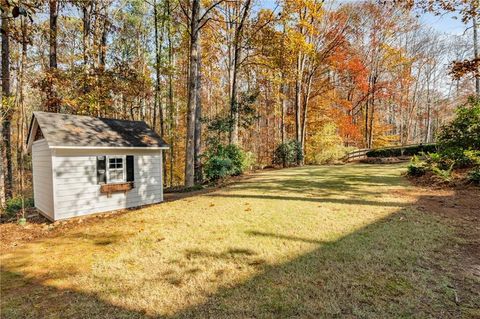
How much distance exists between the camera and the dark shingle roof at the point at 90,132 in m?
7.34

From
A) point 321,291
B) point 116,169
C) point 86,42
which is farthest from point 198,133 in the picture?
point 321,291

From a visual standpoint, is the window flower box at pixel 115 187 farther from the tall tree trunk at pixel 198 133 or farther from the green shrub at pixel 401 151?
the green shrub at pixel 401 151

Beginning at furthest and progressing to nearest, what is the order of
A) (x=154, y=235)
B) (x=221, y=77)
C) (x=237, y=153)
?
1. (x=221, y=77)
2. (x=237, y=153)
3. (x=154, y=235)

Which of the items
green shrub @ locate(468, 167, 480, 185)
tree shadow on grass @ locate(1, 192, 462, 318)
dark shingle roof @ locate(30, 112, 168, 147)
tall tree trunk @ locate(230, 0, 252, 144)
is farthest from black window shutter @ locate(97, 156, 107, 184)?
green shrub @ locate(468, 167, 480, 185)

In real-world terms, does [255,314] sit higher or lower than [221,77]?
lower

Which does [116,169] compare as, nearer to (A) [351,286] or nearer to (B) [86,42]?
(A) [351,286]

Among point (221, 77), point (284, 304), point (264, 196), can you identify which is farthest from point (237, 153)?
point (221, 77)

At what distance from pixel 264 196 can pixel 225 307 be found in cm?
521

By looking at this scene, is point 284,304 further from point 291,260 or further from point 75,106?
point 75,106

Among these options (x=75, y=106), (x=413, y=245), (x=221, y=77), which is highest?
(x=221, y=77)

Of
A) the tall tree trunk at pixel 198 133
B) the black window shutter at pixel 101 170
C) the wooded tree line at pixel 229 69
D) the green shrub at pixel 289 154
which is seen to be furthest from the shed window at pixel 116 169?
the green shrub at pixel 289 154

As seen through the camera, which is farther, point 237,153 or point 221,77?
point 221,77

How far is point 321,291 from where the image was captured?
310 cm

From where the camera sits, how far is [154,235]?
5.24 metres
